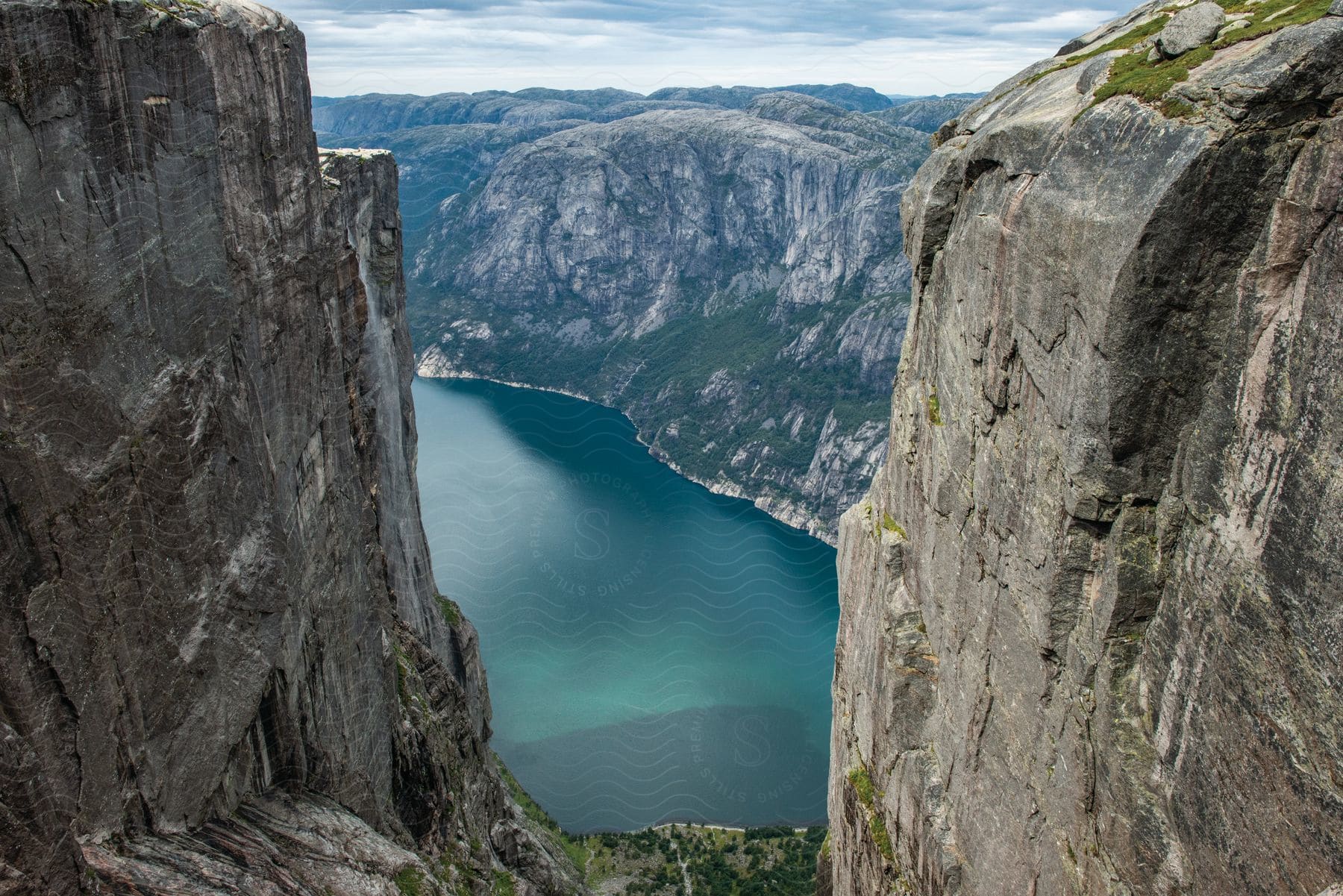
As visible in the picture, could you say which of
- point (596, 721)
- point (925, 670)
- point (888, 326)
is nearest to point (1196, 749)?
point (925, 670)

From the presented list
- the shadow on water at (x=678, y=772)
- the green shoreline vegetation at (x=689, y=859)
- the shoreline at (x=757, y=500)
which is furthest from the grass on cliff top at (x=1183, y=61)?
the shoreline at (x=757, y=500)

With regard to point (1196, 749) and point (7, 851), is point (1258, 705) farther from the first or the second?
point (7, 851)

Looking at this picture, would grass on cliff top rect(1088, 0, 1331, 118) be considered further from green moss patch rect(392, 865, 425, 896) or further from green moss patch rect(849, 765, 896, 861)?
green moss patch rect(392, 865, 425, 896)

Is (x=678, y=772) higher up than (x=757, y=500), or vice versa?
(x=678, y=772)

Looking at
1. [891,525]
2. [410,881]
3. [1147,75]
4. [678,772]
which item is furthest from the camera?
[678,772]

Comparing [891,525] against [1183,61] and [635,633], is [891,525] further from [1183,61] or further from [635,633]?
[635,633]

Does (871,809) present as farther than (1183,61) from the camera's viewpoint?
Yes

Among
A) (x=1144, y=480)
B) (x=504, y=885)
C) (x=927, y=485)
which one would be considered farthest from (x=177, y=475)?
(x=504, y=885)
